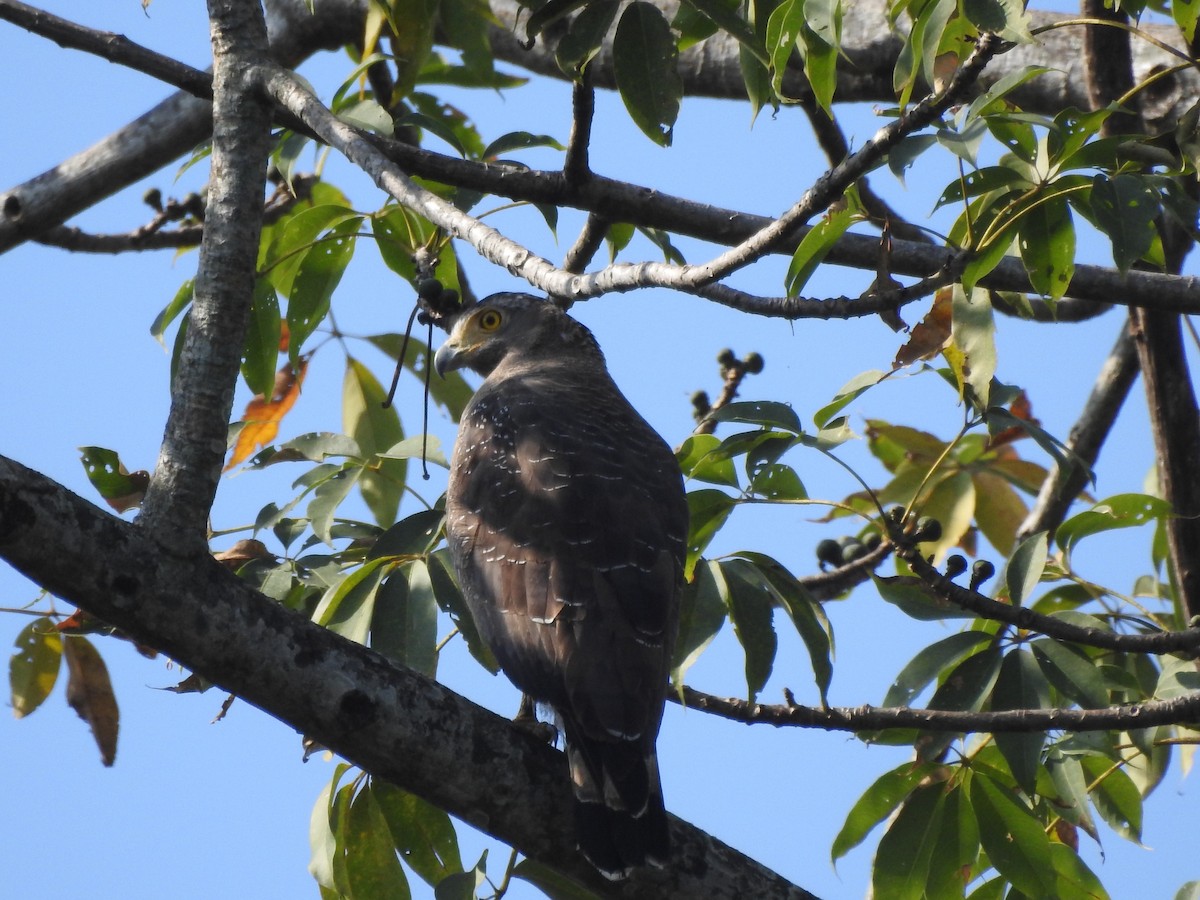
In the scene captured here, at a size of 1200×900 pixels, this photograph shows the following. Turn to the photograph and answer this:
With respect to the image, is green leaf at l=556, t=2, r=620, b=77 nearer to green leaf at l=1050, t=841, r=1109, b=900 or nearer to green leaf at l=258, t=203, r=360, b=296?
green leaf at l=258, t=203, r=360, b=296

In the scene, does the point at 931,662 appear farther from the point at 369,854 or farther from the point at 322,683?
the point at 322,683

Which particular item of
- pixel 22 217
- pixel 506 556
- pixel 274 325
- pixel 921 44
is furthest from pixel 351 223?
pixel 921 44

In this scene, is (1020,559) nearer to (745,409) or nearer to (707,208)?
(745,409)

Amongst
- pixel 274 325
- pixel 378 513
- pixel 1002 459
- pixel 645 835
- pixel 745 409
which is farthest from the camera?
A: pixel 1002 459

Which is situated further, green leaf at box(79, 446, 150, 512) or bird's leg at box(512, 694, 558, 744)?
green leaf at box(79, 446, 150, 512)

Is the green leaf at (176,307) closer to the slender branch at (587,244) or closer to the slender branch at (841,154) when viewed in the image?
the slender branch at (587,244)

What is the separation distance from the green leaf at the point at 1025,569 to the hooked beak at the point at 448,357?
273 cm

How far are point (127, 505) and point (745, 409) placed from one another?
6.27 feet

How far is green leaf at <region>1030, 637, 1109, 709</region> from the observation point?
3727 millimetres

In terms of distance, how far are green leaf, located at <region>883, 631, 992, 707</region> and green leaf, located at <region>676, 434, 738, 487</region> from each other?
2.54 feet

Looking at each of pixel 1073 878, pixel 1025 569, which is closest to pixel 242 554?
pixel 1025 569

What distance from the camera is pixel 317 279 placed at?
4422 mm

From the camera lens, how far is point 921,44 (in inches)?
118

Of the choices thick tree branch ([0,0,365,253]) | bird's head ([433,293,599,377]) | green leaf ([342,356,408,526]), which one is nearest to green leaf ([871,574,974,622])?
green leaf ([342,356,408,526])
